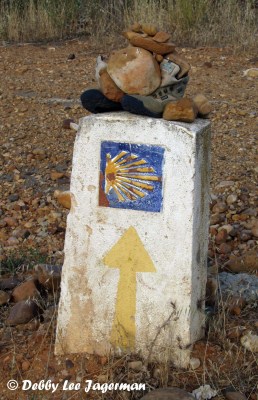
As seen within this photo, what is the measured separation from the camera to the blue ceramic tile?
335 centimetres

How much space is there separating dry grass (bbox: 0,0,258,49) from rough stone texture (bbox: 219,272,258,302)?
18.7 ft

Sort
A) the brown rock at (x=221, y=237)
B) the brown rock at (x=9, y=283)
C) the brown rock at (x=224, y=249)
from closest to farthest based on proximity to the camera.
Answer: the brown rock at (x=9, y=283)
the brown rock at (x=224, y=249)
the brown rock at (x=221, y=237)

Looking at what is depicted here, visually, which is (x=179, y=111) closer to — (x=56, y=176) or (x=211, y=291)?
(x=211, y=291)

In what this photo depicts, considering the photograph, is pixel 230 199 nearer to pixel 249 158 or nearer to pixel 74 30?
pixel 249 158

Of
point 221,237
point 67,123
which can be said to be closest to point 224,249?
point 221,237

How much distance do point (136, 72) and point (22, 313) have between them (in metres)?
1.31

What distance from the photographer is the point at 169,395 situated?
10.3 ft

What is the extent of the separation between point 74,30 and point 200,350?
8.05m

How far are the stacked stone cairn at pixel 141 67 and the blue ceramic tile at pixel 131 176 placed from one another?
24 cm

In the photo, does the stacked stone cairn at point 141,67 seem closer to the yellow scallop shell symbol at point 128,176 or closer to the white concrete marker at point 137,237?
the white concrete marker at point 137,237

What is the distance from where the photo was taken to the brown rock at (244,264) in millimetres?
4715

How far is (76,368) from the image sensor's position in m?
3.53

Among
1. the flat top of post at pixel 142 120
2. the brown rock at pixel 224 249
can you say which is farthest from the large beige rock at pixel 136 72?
the brown rock at pixel 224 249


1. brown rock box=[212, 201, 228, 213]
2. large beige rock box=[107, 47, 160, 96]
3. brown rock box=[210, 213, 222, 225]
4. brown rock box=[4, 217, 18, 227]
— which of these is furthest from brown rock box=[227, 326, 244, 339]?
brown rock box=[4, 217, 18, 227]
